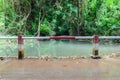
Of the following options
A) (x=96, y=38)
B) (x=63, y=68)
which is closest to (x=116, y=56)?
(x=96, y=38)

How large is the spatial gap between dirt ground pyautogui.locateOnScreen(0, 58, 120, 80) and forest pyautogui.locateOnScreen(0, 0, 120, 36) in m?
14.9

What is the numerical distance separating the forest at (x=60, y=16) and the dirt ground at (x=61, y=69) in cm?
1485

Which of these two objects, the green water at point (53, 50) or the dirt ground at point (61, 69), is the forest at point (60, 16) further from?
the dirt ground at point (61, 69)

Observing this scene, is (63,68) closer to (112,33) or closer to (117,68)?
(117,68)

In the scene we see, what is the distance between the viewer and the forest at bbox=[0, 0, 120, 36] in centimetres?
2955

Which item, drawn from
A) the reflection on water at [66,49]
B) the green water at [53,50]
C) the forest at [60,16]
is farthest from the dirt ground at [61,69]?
the forest at [60,16]

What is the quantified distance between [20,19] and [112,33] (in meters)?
8.12

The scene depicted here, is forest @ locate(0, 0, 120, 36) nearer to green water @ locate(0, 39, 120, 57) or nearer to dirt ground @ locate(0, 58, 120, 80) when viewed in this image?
green water @ locate(0, 39, 120, 57)

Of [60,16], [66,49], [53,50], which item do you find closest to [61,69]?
[53,50]

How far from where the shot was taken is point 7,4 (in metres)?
30.2

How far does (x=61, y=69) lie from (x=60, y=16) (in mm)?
18484

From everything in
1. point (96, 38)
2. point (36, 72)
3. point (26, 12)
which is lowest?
point (36, 72)

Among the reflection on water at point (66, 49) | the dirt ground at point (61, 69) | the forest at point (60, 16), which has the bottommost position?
the dirt ground at point (61, 69)

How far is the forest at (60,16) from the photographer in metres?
29.5
